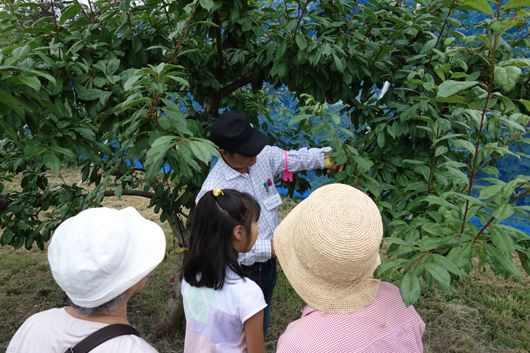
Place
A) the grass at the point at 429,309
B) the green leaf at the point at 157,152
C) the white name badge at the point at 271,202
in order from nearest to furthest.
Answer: the green leaf at the point at 157,152
the white name badge at the point at 271,202
the grass at the point at 429,309

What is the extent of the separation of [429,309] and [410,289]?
233cm

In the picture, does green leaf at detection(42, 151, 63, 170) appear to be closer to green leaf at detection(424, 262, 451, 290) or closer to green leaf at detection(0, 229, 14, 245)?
green leaf at detection(424, 262, 451, 290)

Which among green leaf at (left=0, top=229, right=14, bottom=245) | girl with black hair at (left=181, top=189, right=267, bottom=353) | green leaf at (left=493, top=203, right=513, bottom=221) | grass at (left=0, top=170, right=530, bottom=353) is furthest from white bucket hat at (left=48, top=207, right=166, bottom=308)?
grass at (left=0, top=170, right=530, bottom=353)

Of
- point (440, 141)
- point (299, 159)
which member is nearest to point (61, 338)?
point (299, 159)

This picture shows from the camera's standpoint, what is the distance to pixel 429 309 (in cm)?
306

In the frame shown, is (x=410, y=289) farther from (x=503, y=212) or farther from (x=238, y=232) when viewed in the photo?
(x=238, y=232)

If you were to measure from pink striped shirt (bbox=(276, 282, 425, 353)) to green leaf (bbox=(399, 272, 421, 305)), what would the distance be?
0.40 ft

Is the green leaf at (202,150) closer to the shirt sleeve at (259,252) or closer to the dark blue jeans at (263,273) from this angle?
the shirt sleeve at (259,252)

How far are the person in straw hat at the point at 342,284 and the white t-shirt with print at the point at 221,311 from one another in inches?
11.0

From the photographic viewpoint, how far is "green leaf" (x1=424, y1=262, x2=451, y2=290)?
925 mm

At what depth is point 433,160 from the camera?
1.59 meters

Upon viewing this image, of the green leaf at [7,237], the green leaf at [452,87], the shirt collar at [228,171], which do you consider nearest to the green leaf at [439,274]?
the green leaf at [452,87]

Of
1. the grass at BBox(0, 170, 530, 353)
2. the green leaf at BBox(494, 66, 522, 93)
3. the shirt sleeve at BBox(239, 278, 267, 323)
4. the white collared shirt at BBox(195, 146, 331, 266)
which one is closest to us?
the green leaf at BBox(494, 66, 522, 93)

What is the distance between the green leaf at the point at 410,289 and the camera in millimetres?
954
